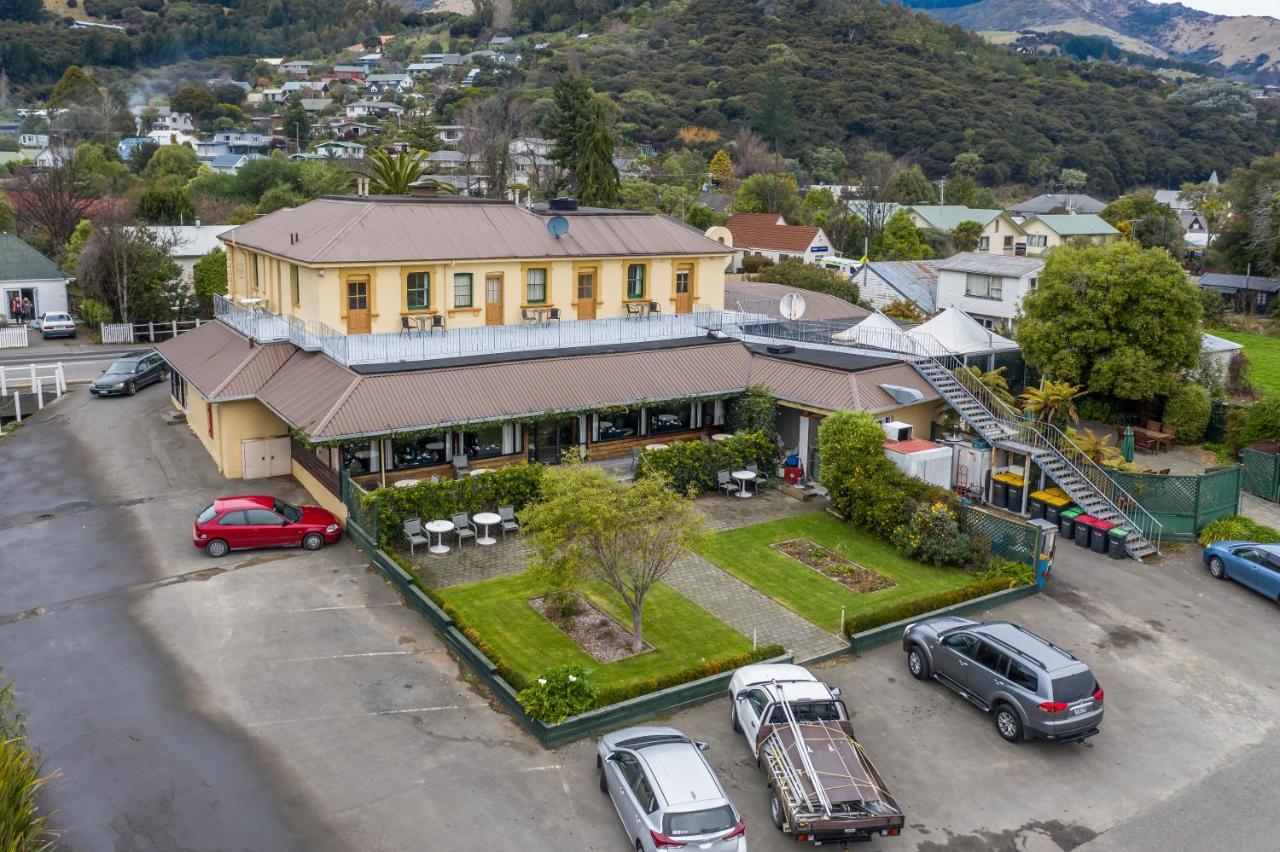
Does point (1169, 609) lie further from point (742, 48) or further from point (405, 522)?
point (742, 48)

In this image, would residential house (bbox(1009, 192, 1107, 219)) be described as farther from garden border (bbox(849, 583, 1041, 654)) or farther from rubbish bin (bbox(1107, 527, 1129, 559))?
garden border (bbox(849, 583, 1041, 654))

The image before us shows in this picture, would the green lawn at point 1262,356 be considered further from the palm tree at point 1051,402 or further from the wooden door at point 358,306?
the wooden door at point 358,306

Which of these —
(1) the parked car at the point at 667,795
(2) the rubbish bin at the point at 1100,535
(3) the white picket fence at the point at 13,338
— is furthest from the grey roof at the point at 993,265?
(3) the white picket fence at the point at 13,338

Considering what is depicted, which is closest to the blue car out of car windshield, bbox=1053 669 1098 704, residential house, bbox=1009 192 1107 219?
car windshield, bbox=1053 669 1098 704

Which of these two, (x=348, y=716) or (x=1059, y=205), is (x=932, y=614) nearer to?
(x=348, y=716)

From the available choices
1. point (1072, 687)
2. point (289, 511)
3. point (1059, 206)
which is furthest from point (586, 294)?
point (1059, 206)
